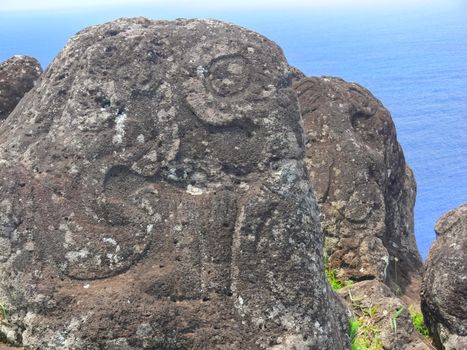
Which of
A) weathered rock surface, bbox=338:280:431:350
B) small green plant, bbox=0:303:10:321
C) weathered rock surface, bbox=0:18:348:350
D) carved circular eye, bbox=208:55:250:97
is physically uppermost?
carved circular eye, bbox=208:55:250:97

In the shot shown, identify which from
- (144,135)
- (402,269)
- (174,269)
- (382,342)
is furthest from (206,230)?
(402,269)

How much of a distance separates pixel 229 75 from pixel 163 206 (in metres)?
0.74

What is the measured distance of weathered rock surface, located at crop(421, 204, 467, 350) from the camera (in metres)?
5.09

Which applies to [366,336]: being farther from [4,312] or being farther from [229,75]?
[4,312]

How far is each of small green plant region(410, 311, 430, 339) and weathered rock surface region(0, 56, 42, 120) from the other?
3.39 m

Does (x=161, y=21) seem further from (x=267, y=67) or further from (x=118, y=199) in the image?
(x=118, y=199)

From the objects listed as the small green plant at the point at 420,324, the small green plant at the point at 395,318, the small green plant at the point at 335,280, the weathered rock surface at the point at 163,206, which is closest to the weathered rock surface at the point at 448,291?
the small green plant at the point at 420,324

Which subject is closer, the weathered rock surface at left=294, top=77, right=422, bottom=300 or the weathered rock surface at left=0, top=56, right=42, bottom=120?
the weathered rock surface at left=0, top=56, right=42, bottom=120

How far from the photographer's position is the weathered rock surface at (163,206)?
10.6 feet

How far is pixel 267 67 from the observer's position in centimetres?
365

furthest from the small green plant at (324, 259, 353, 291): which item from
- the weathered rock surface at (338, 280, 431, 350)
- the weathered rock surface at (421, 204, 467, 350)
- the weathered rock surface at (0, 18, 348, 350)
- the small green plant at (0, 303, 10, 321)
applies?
the small green plant at (0, 303, 10, 321)

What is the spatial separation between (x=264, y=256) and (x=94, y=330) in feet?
2.67

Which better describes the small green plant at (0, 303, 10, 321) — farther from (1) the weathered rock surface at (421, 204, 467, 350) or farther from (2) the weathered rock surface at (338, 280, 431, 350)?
(1) the weathered rock surface at (421, 204, 467, 350)

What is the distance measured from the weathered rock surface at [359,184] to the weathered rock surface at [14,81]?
2.32 meters
